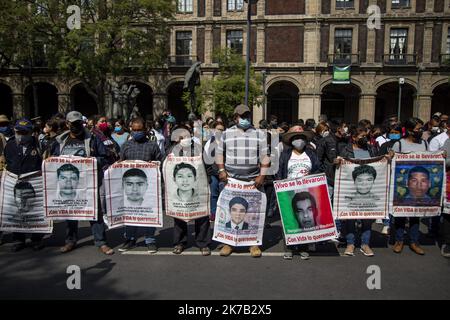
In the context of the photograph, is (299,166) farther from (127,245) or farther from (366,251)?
(127,245)

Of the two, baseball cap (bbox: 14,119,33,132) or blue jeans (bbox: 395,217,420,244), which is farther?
baseball cap (bbox: 14,119,33,132)

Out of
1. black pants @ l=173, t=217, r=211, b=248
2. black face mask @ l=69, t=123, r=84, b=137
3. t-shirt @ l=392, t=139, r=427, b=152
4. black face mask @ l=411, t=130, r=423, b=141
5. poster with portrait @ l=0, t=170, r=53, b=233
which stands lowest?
black pants @ l=173, t=217, r=211, b=248

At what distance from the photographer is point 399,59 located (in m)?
31.3

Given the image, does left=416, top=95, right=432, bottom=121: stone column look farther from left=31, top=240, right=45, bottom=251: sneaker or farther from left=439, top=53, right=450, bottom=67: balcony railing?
left=31, top=240, right=45, bottom=251: sneaker

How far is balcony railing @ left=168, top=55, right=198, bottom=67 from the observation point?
1299 inches

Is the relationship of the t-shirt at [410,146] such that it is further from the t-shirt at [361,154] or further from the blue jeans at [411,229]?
the blue jeans at [411,229]

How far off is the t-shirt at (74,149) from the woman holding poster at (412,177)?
4.91m

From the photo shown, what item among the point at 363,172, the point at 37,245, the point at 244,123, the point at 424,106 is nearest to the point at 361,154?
the point at 363,172

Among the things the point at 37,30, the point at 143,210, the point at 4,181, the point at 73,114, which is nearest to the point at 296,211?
the point at 143,210

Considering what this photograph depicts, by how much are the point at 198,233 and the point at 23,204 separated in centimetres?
277

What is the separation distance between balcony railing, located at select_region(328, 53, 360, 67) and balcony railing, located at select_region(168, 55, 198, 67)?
1175cm

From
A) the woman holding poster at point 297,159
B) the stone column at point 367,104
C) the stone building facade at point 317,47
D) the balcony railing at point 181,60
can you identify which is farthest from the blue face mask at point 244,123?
the balcony railing at point 181,60

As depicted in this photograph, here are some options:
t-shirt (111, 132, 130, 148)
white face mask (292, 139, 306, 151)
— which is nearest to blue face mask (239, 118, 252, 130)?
white face mask (292, 139, 306, 151)

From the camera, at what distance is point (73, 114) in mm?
5828
